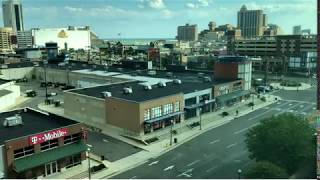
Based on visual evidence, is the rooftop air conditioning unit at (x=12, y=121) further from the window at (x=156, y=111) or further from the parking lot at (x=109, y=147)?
the window at (x=156, y=111)

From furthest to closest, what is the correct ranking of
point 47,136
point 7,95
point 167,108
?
point 7,95, point 167,108, point 47,136

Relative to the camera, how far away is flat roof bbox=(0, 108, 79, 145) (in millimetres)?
40469

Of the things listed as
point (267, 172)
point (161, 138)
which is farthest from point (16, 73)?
point (267, 172)

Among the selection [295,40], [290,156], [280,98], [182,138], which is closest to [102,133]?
[182,138]

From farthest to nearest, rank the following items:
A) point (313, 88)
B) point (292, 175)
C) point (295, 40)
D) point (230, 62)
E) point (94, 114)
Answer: point (295, 40) → point (313, 88) → point (230, 62) → point (94, 114) → point (292, 175)

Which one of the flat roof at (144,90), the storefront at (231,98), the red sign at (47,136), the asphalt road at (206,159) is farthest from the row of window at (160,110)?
the red sign at (47,136)

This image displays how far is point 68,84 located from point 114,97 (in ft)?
165

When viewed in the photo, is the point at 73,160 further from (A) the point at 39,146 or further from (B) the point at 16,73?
(B) the point at 16,73

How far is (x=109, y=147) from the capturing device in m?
49.8

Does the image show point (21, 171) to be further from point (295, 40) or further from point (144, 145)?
point (295, 40)

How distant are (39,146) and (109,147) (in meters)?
12.1

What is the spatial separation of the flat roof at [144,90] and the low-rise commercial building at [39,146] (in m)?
15.8

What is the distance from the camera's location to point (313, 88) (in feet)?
331

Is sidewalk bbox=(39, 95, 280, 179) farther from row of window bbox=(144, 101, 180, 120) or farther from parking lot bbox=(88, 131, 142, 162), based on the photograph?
row of window bbox=(144, 101, 180, 120)
